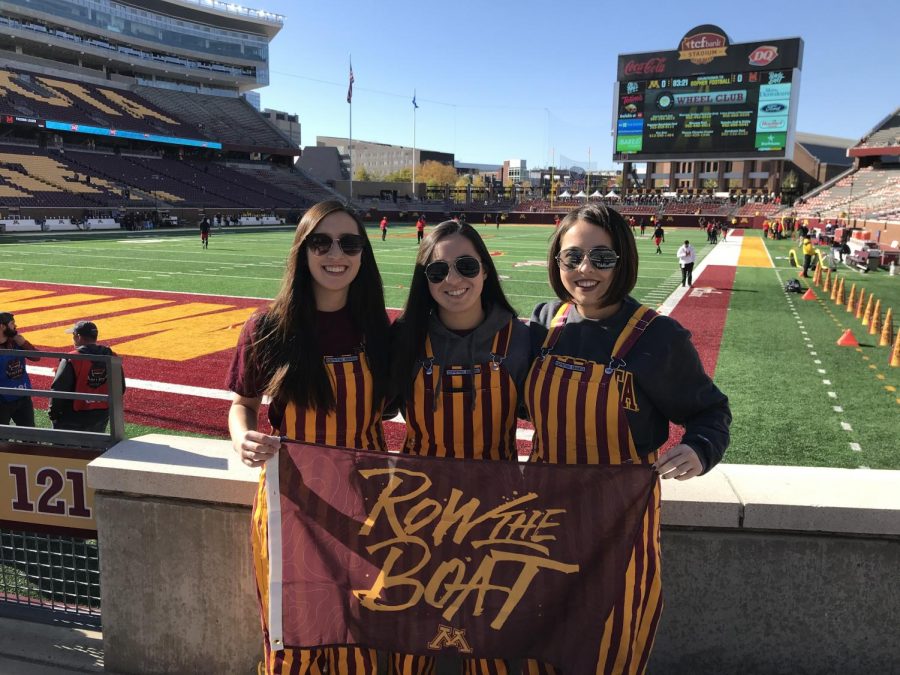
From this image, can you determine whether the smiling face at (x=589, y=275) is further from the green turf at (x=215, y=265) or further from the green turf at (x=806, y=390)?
the green turf at (x=215, y=265)

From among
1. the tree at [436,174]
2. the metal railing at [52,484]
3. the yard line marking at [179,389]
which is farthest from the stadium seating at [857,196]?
the tree at [436,174]

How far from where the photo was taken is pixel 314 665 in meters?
2.23

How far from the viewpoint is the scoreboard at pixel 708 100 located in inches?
1999

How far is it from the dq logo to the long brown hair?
82 cm

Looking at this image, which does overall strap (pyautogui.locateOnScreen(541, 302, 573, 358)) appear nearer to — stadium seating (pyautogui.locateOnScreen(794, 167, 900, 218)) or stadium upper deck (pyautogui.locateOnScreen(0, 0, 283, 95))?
stadium seating (pyautogui.locateOnScreen(794, 167, 900, 218))

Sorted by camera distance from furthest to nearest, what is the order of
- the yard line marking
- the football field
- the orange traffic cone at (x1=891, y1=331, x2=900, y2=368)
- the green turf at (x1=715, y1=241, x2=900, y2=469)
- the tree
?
the tree < the orange traffic cone at (x1=891, y1=331, x2=900, y2=368) < the yard line marking < the football field < the green turf at (x1=715, y1=241, x2=900, y2=469)

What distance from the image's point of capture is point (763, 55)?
5094cm

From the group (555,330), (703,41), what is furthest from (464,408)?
(703,41)

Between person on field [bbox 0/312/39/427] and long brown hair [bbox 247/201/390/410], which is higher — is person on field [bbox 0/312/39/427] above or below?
below

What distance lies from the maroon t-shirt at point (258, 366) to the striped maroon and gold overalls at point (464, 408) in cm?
31

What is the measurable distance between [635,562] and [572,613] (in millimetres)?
281

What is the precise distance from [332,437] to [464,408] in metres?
0.52

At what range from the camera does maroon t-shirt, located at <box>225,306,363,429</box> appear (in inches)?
94.7

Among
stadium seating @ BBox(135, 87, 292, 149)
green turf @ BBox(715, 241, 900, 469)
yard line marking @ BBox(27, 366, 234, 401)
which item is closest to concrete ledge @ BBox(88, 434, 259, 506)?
green turf @ BBox(715, 241, 900, 469)
